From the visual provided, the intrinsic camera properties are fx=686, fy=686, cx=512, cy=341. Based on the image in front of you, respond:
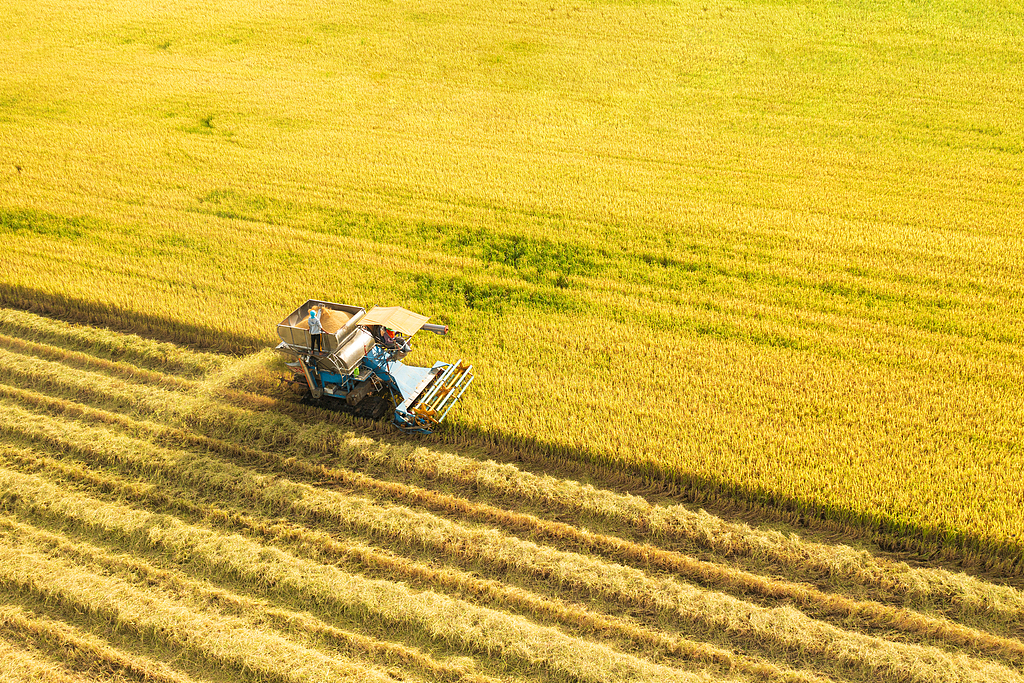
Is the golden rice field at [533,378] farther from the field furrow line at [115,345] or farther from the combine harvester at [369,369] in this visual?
the combine harvester at [369,369]

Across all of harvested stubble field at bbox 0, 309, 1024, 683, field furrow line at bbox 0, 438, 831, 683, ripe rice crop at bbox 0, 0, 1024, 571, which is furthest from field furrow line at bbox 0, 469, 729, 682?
ripe rice crop at bbox 0, 0, 1024, 571

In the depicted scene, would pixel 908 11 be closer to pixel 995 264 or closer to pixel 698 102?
pixel 698 102

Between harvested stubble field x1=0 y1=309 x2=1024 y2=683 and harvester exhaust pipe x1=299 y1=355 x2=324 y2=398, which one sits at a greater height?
harvester exhaust pipe x1=299 y1=355 x2=324 y2=398

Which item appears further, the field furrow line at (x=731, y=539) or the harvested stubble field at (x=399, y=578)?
the field furrow line at (x=731, y=539)

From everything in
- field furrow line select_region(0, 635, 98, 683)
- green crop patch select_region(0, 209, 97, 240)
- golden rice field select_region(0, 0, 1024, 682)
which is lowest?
field furrow line select_region(0, 635, 98, 683)

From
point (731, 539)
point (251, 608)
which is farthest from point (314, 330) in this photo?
point (731, 539)

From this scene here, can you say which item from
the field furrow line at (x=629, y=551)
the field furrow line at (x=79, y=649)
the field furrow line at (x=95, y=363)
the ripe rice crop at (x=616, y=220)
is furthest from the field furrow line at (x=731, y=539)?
the field furrow line at (x=95, y=363)

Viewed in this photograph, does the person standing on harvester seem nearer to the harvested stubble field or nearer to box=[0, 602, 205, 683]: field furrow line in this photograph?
the harvested stubble field
